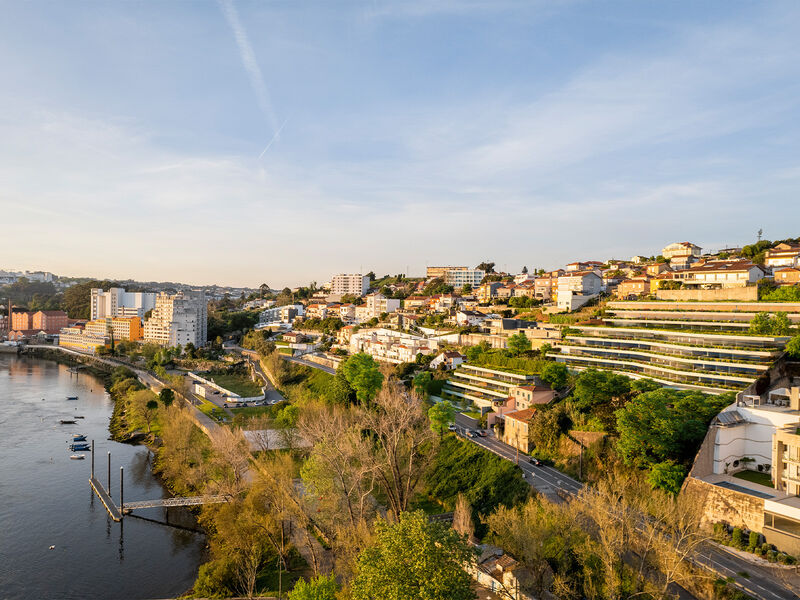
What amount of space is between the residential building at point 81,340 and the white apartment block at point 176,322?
7.13 m

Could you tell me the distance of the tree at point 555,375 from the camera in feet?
98.5

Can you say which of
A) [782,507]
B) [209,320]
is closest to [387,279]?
[209,320]

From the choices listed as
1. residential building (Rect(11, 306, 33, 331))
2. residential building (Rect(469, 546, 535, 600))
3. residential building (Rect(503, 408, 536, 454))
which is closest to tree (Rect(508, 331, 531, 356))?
residential building (Rect(503, 408, 536, 454))

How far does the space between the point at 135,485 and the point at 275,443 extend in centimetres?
815

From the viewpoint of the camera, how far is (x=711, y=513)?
58.5ft

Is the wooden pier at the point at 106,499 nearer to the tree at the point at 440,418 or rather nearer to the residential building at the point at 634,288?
the tree at the point at 440,418

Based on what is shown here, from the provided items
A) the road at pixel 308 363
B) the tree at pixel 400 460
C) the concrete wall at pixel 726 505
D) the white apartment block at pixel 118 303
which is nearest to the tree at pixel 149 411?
the road at pixel 308 363

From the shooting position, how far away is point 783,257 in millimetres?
43312

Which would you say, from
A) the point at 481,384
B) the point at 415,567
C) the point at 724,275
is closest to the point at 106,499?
the point at 415,567

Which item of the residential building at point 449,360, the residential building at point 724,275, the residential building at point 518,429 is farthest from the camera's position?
the residential building at point 449,360

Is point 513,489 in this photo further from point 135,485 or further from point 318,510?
point 135,485

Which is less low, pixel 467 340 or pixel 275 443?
pixel 467 340

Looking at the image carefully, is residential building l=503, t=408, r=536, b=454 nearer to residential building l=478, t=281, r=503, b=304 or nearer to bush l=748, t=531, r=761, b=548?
bush l=748, t=531, r=761, b=548

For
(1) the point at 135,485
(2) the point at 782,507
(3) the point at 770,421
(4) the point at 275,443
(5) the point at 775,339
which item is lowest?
(1) the point at 135,485
